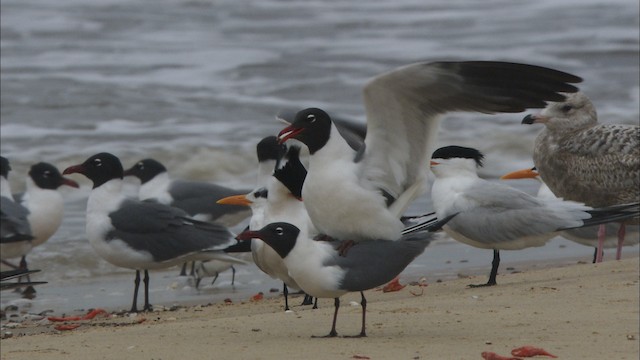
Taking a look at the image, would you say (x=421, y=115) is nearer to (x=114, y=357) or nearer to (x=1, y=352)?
(x=114, y=357)

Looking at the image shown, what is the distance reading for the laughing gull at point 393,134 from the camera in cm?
577

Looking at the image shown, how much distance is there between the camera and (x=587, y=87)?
55.4 feet

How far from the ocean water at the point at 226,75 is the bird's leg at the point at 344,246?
300 centimetres

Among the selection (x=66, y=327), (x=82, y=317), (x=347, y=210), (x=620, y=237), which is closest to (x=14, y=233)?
(x=82, y=317)

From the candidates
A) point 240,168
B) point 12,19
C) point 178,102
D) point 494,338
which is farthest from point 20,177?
point 12,19

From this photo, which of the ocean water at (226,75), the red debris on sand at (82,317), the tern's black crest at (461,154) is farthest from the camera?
the ocean water at (226,75)

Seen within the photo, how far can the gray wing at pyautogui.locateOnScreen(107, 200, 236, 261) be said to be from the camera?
28.8ft

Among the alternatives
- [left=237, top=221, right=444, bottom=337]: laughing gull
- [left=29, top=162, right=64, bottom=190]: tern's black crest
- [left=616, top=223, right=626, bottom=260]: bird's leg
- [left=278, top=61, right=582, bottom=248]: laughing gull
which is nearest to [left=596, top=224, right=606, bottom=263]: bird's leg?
[left=616, top=223, right=626, bottom=260]: bird's leg

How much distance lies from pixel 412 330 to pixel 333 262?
1.53 feet

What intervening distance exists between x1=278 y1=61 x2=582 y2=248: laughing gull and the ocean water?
2.92m

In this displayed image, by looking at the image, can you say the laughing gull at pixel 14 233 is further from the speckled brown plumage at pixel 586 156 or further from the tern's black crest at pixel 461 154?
the speckled brown plumage at pixel 586 156

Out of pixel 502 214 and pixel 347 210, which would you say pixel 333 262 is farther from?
pixel 502 214

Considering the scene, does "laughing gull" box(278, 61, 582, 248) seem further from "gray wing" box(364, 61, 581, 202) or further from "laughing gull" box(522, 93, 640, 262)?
"laughing gull" box(522, 93, 640, 262)

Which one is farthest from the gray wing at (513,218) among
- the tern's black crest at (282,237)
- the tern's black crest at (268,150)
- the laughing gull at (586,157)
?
the tern's black crest at (282,237)
